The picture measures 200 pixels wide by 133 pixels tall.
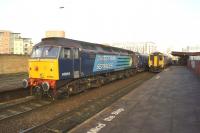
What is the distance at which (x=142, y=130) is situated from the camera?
29.3ft

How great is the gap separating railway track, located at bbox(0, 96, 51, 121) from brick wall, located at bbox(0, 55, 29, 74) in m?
18.6

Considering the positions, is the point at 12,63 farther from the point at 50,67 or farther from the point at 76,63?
the point at 50,67

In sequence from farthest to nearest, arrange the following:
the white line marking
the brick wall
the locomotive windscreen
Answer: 1. the brick wall
2. the locomotive windscreen
3. the white line marking

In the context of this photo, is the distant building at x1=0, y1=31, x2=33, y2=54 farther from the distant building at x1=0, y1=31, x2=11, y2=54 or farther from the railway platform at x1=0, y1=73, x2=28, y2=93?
the railway platform at x1=0, y1=73, x2=28, y2=93

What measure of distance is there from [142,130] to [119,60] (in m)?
18.2

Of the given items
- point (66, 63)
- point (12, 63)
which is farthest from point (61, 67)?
point (12, 63)

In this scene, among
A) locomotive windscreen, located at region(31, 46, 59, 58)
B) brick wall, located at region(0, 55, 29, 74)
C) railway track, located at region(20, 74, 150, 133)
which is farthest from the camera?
brick wall, located at region(0, 55, 29, 74)

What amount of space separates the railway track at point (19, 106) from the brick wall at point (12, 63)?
18.6 metres

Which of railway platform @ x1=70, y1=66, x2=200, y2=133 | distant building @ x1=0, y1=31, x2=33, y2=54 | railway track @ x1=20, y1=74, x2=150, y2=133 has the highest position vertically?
distant building @ x1=0, y1=31, x2=33, y2=54

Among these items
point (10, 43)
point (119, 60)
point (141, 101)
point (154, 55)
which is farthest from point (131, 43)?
point (141, 101)

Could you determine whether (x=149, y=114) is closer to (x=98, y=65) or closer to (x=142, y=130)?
(x=142, y=130)

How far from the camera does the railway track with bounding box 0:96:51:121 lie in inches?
468

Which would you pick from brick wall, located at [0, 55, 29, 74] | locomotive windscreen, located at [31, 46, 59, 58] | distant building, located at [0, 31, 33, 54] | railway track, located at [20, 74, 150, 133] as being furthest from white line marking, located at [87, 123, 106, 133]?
distant building, located at [0, 31, 33, 54]

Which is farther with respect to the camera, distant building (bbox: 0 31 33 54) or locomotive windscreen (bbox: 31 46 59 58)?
distant building (bbox: 0 31 33 54)
